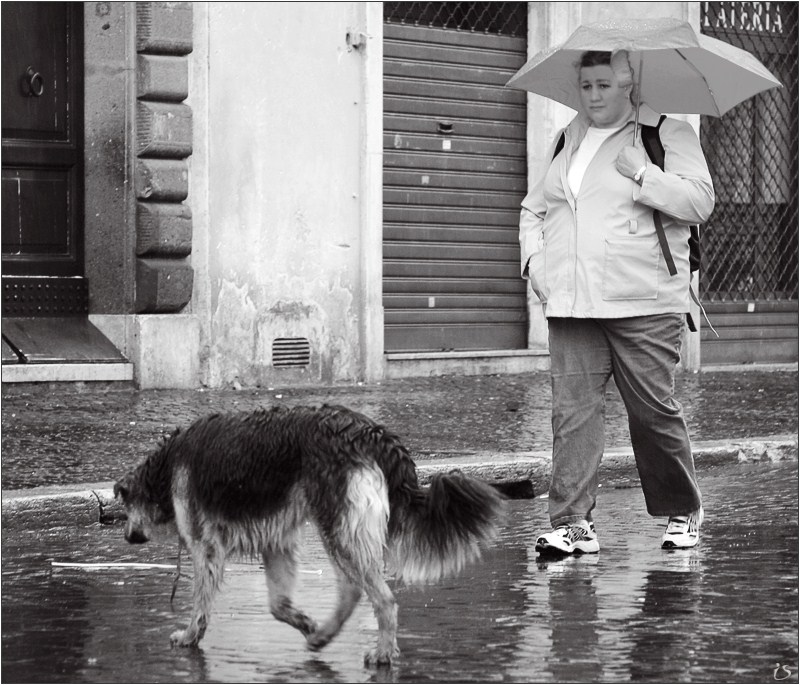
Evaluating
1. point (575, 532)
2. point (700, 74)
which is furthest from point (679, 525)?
point (700, 74)

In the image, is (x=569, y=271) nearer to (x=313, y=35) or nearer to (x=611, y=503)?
(x=611, y=503)

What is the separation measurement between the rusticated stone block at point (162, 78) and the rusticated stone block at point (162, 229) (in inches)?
32.0

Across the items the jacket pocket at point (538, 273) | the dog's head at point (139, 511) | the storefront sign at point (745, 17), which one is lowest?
the dog's head at point (139, 511)

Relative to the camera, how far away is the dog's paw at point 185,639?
4.71m

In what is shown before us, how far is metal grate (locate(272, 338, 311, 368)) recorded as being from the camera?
12.8m

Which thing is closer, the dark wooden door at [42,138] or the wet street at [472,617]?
the wet street at [472,617]

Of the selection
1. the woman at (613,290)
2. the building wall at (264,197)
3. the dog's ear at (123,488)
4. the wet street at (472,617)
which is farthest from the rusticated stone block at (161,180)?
the dog's ear at (123,488)

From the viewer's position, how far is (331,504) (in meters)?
4.38

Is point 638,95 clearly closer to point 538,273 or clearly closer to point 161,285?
point 538,273

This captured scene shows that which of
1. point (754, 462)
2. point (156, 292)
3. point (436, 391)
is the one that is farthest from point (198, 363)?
point (754, 462)

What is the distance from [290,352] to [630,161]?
690 cm

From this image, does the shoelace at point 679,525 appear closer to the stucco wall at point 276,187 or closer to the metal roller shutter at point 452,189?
the stucco wall at point 276,187

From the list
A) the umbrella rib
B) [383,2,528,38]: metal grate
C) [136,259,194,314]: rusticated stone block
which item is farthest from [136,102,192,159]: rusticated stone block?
the umbrella rib

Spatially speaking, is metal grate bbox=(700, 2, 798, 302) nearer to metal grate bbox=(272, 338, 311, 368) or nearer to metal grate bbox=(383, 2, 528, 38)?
metal grate bbox=(383, 2, 528, 38)
